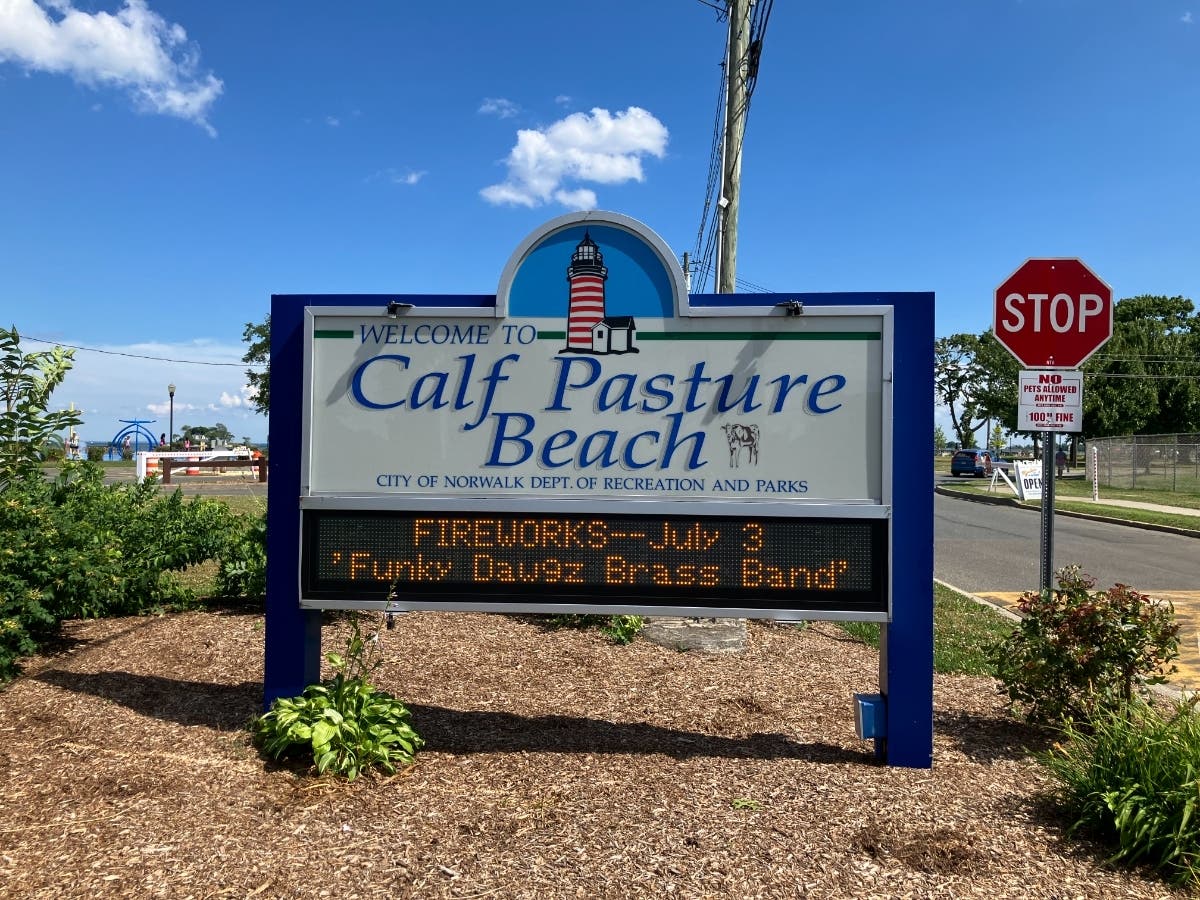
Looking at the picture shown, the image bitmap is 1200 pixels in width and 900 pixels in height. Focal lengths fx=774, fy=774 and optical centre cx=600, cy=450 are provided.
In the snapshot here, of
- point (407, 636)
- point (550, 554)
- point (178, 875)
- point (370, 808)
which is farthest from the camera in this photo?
point (407, 636)

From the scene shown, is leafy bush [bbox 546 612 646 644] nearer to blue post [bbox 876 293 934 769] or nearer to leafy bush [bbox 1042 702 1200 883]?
blue post [bbox 876 293 934 769]

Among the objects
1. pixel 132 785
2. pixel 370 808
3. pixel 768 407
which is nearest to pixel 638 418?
pixel 768 407

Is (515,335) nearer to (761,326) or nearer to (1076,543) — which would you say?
(761,326)

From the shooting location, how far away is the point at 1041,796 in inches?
135

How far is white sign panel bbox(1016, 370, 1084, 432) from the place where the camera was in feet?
16.4

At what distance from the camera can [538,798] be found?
343 cm

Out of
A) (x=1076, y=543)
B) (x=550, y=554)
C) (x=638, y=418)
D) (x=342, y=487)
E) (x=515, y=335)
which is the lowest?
(x=1076, y=543)

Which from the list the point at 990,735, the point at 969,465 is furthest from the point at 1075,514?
the point at 969,465

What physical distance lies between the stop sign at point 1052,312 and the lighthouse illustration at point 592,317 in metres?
2.70

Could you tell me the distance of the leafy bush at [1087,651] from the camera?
155 inches

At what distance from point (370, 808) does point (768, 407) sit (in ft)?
8.65

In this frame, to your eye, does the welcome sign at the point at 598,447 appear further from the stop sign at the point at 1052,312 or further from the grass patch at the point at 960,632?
the grass patch at the point at 960,632

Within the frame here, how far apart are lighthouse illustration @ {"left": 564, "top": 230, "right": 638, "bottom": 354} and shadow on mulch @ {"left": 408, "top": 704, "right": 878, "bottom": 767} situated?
2085 mm

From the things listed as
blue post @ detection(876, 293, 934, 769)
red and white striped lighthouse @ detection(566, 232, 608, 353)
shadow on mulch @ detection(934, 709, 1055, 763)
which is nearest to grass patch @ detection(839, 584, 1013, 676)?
shadow on mulch @ detection(934, 709, 1055, 763)
